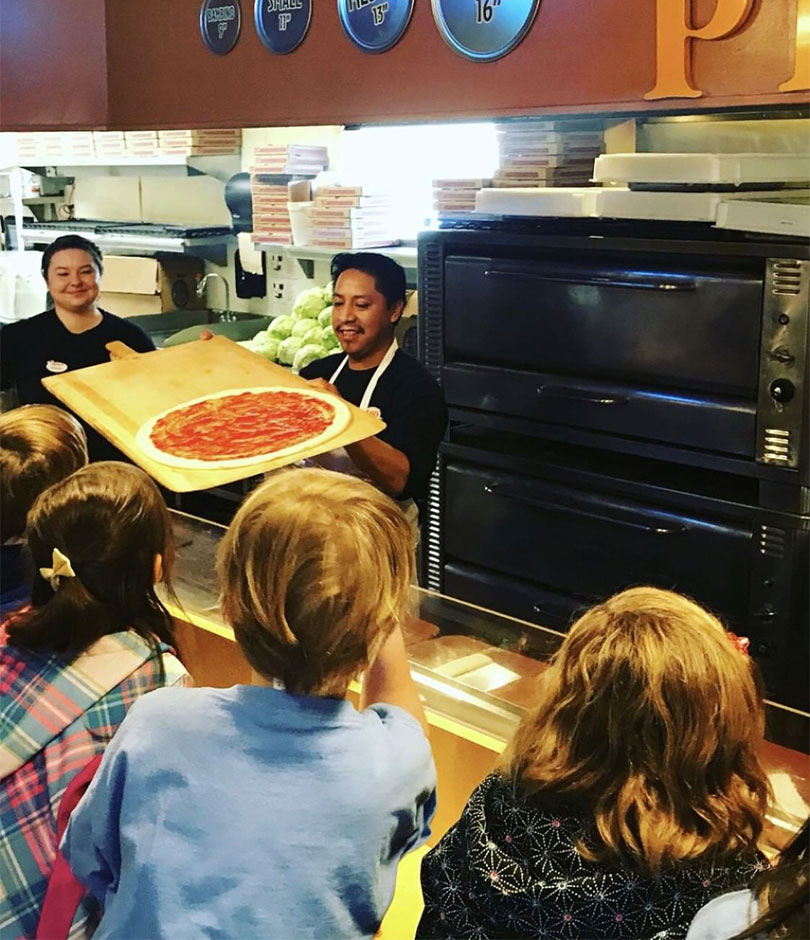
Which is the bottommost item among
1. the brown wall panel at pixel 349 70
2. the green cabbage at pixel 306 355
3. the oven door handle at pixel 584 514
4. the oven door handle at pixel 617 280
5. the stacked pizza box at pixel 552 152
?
the oven door handle at pixel 584 514

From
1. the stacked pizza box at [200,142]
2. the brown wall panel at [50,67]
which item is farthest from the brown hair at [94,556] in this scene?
the stacked pizza box at [200,142]

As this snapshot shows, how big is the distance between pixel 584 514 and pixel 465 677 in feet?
3.29

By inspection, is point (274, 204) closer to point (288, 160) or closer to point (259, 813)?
point (288, 160)

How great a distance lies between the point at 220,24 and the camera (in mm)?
2199

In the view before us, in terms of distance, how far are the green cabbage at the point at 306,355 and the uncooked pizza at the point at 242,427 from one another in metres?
1.28

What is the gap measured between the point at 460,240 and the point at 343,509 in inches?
65.5

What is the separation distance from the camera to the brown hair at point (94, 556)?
5.15 feet

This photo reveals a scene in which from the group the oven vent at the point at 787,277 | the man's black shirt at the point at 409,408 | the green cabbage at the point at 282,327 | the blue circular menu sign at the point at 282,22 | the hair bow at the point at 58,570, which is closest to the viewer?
the hair bow at the point at 58,570

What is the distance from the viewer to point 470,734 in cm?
152

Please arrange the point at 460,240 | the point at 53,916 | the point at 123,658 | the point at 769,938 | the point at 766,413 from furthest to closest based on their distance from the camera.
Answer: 1. the point at 460,240
2. the point at 766,413
3. the point at 123,658
4. the point at 53,916
5. the point at 769,938

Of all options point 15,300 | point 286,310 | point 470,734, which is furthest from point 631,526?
point 15,300

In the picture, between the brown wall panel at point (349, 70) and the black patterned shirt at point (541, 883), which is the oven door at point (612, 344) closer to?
the brown wall panel at point (349, 70)

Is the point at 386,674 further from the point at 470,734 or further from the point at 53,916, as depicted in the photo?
the point at 53,916

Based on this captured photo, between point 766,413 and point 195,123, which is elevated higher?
point 195,123
